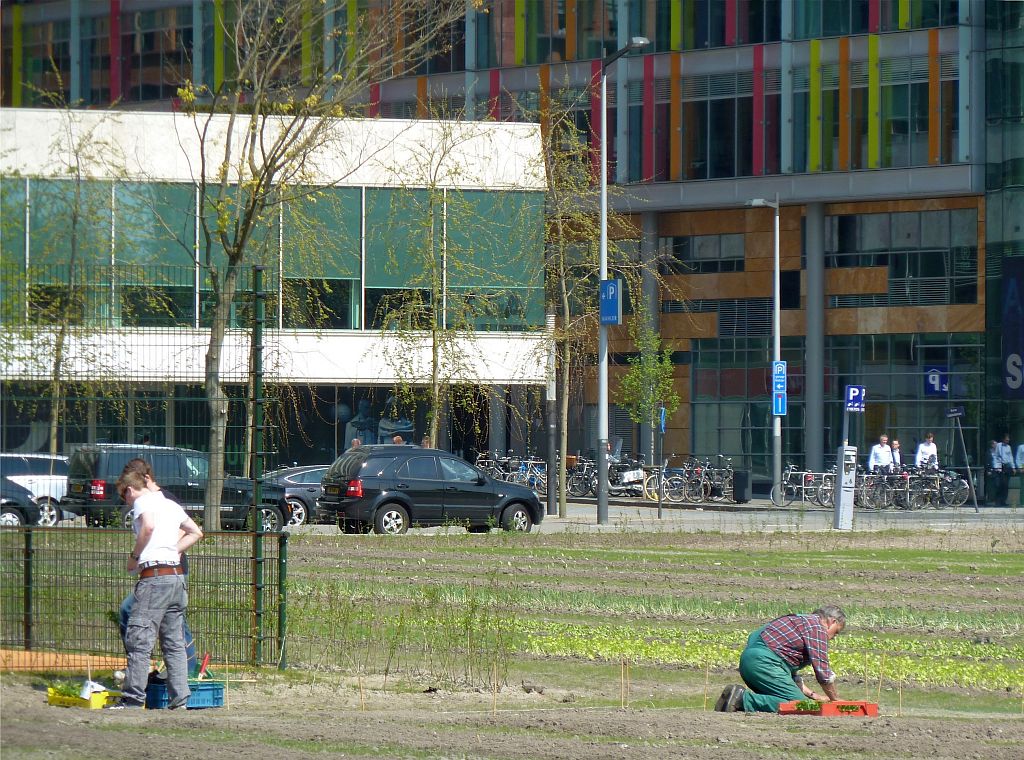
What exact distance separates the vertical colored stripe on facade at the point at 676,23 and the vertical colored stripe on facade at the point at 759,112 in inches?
108

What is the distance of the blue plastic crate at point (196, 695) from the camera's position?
10156 mm

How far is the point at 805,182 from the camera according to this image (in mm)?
51062

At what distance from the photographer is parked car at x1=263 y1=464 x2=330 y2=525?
105ft

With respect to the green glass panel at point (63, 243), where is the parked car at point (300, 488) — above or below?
below

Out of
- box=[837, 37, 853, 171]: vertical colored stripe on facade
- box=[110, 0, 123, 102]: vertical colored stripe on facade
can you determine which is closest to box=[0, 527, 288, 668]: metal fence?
box=[837, 37, 853, 171]: vertical colored stripe on facade

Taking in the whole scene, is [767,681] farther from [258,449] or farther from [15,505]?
[15,505]

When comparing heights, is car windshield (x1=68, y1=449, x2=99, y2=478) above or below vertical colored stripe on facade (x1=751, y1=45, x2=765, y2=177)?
below

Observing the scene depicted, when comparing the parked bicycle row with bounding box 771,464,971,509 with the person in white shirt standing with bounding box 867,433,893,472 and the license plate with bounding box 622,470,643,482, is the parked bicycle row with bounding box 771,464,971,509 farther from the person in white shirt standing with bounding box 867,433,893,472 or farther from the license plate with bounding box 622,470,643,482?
the license plate with bounding box 622,470,643,482

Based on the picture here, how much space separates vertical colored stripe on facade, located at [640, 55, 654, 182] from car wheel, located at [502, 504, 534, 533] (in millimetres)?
25155

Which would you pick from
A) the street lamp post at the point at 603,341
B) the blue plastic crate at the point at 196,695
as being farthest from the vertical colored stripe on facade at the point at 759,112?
the blue plastic crate at the point at 196,695

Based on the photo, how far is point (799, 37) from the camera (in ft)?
169

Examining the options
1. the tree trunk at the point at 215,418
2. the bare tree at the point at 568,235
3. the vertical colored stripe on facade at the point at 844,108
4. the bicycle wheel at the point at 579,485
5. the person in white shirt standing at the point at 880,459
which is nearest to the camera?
the tree trunk at the point at 215,418

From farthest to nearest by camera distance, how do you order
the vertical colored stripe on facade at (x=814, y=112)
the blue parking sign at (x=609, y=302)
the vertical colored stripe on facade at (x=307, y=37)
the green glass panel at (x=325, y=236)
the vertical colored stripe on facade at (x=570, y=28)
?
the vertical colored stripe on facade at (x=570, y=28) < the vertical colored stripe on facade at (x=814, y=112) < the green glass panel at (x=325, y=236) < the blue parking sign at (x=609, y=302) < the vertical colored stripe on facade at (x=307, y=37)

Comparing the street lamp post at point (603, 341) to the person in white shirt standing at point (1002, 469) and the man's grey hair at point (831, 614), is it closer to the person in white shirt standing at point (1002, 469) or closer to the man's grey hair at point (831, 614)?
the person in white shirt standing at point (1002, 469)
